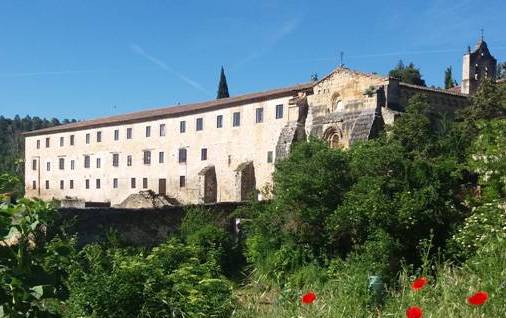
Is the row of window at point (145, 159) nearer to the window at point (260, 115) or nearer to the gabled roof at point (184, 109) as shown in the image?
the window at point (260, 115)

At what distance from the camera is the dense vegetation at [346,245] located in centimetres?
723

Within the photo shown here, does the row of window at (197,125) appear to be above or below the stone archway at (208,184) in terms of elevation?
above

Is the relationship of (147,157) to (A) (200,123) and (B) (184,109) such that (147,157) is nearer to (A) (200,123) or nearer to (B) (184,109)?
(B) (184,109)

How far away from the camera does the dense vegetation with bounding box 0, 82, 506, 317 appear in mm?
7234

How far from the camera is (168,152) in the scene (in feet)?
146

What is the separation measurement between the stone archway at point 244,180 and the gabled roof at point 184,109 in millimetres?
4177

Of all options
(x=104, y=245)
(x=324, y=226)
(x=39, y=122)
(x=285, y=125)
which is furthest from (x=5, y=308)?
(x=39, y=122)

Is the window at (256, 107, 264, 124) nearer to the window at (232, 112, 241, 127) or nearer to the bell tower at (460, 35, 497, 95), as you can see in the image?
the window at (232, 112, 241, 127)

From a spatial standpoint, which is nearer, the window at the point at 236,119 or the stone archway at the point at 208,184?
the window at the point at 236,119

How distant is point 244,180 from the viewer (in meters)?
37.5

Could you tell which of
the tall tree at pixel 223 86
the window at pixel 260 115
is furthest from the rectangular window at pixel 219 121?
the tall tree at pixel 223 86

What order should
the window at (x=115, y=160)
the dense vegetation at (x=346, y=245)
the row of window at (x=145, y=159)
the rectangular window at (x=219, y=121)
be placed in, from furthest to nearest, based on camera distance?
the window at (x=115, y=160) < the row of window at (x=145, y=159) < the rectangular window at (x=219, y=121) < the dense vegetation at (x=346, y=245)

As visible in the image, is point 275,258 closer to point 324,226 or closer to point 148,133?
point 324,226

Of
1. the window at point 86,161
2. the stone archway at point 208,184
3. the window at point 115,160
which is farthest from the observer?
the window at point 86,161
